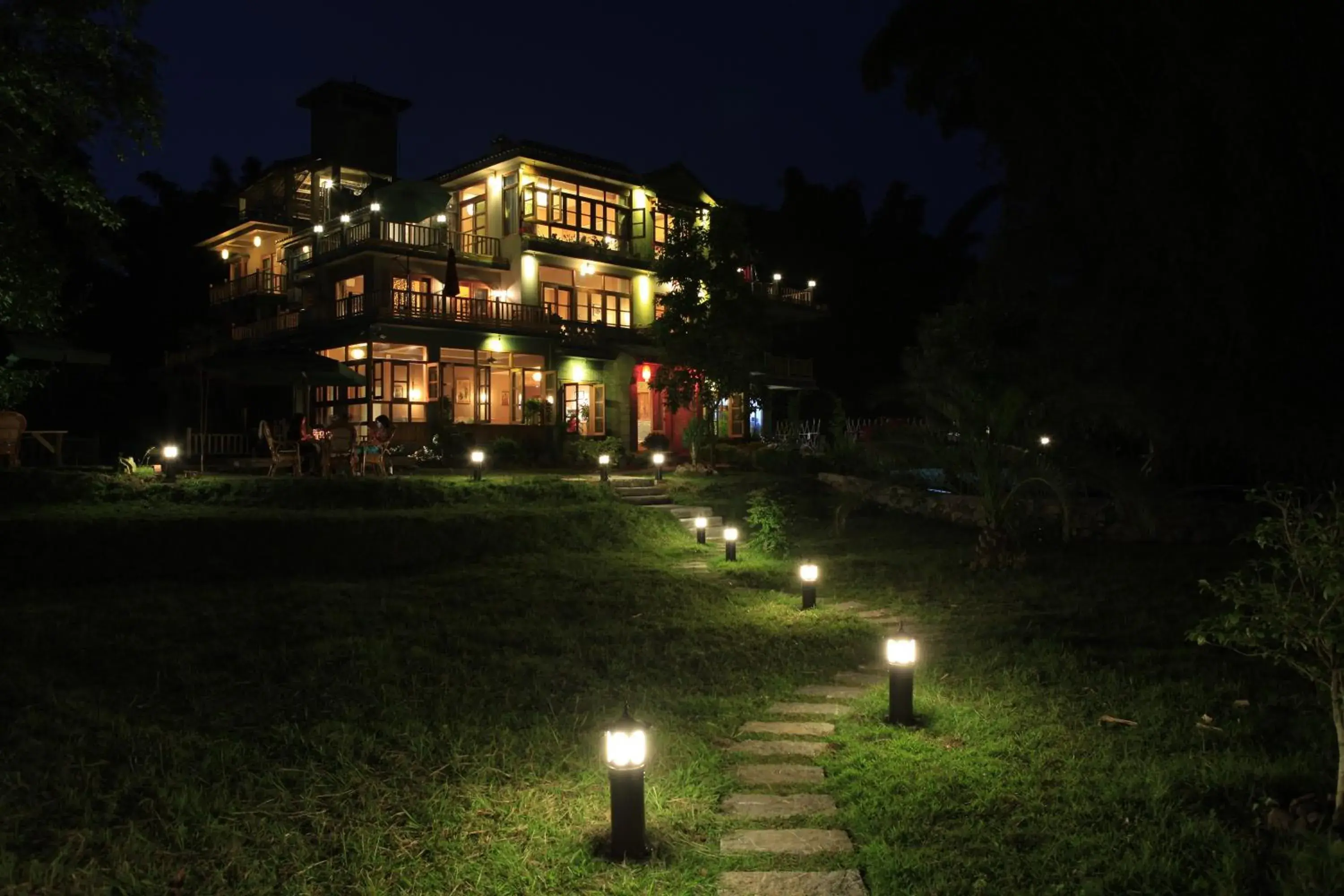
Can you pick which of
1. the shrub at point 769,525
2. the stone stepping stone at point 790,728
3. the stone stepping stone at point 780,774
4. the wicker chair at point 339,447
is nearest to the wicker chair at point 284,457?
the wicker chair at point 339,447

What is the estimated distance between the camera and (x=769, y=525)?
13867 mm

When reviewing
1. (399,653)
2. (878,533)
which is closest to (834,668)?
(399,653)

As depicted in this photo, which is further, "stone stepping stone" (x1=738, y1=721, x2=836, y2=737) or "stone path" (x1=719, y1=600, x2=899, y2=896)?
"stone stepping stone" (x1=738, y1=721, x2=836, y2=737)

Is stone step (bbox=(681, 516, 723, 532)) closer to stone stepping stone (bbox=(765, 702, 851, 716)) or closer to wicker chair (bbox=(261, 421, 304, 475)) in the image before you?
wicker chair (bbox=(261, 421, 304, 475))

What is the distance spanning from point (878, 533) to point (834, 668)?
780 cm

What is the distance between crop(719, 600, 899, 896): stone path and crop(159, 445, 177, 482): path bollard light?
508 inches

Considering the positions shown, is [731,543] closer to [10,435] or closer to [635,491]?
[635,491]

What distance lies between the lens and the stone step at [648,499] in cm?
1725

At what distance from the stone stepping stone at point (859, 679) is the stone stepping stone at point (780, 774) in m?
1.84

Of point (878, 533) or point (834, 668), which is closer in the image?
point (834, 668)

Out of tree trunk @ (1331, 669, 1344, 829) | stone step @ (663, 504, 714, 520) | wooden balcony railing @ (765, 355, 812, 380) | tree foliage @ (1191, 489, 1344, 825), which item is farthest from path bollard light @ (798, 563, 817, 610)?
wooden balcony railing @ (765, 355, 812, 380)

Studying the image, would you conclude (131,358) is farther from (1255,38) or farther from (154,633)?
(1255,38)

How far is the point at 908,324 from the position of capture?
39.8m

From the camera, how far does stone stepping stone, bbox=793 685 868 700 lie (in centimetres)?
658
